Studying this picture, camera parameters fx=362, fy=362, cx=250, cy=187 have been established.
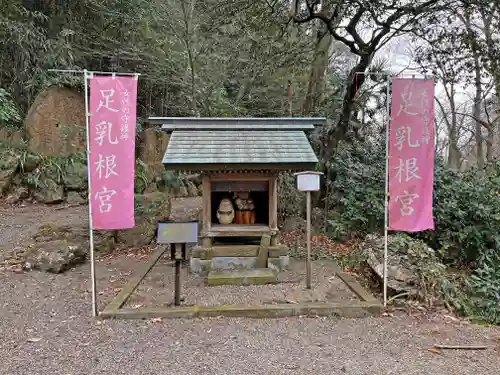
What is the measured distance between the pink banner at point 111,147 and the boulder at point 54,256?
2171mm

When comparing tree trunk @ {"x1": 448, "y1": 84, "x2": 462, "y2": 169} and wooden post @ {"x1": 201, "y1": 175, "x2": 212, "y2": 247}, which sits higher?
tree trunk @ {"x1": 448, "y1": 84, "x2": 462, "y2": 169}

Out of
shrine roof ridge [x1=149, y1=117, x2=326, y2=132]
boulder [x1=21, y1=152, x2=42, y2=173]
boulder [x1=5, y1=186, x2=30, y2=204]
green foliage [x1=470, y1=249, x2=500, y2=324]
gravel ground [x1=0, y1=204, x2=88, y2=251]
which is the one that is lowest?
green foliage [x1=470, y1=249, x2=500, y2=324]

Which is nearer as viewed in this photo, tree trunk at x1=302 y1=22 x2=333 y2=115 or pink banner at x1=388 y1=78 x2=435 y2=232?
pink banner at x1=388 y1=78 x2=435 y2=232

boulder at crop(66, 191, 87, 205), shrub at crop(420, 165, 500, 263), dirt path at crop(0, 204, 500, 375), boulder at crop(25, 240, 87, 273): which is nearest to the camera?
dirt path at crop(0, 204, 500, 375)

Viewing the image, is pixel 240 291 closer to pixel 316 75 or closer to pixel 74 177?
pixel 316 75

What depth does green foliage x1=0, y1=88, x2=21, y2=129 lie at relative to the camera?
9.11 meters

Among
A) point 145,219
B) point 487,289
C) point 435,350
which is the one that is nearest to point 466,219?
point 487,289

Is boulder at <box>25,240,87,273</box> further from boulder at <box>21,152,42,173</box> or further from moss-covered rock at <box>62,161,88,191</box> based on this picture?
boulder at <box>21,152,42,173</box>

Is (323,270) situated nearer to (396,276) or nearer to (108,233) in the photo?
(396,276)

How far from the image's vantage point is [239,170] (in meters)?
5.15

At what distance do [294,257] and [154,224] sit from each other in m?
3.00

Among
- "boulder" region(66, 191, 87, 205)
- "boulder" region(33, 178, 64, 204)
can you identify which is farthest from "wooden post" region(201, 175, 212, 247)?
"boulder" region(33, 178, 64, 204)

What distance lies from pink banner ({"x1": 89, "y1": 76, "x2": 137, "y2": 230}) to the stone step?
1528 mm

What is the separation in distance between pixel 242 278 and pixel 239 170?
1495 mm
